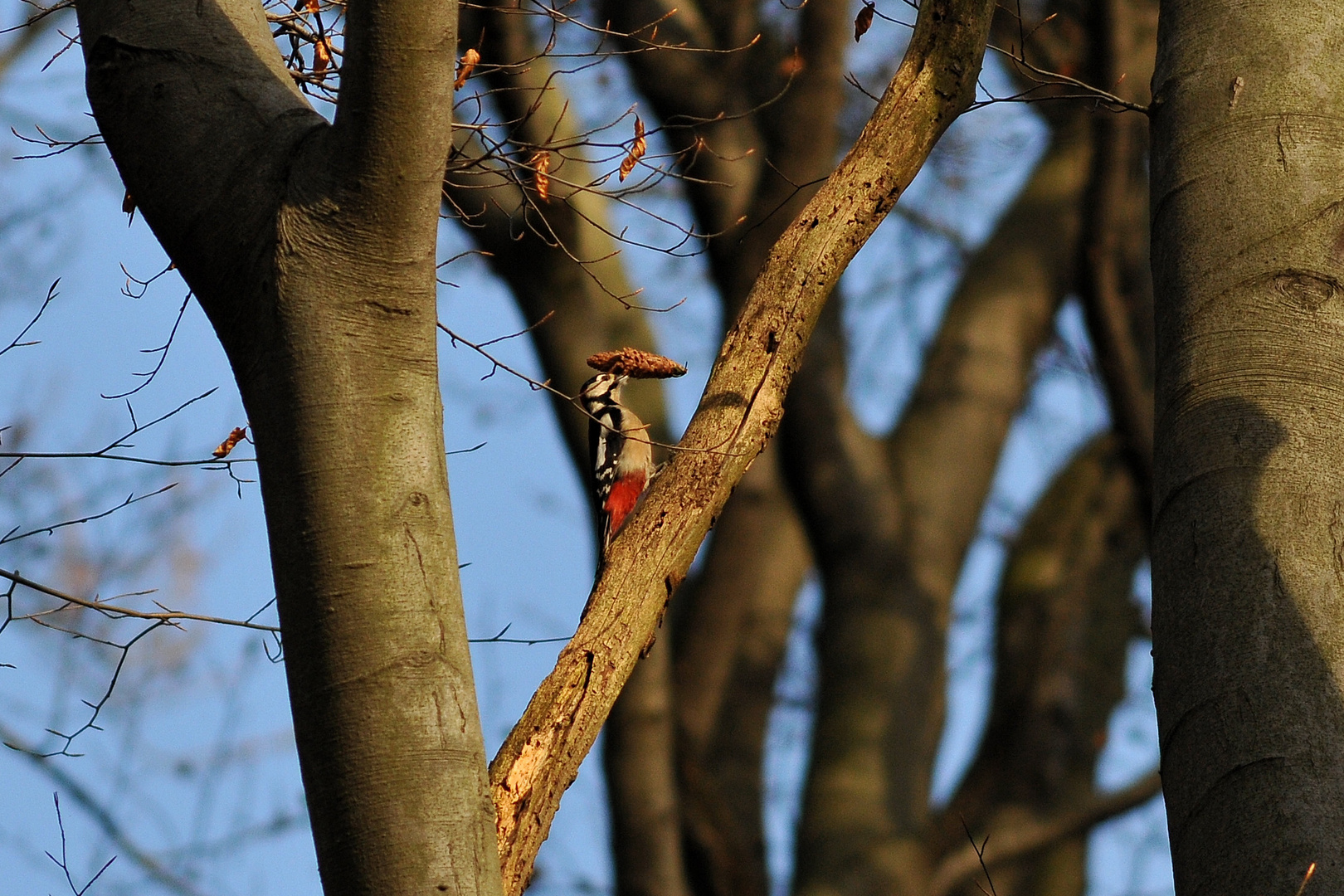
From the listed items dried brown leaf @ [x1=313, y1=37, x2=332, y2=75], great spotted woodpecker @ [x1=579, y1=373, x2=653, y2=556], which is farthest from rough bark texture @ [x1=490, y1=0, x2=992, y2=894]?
great spotted woodpecker @ [x1=579, y1=373, x2=653, y2=556]

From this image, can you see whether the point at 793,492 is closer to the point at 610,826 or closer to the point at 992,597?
the point at 610,826

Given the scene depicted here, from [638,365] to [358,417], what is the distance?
6.03 ft

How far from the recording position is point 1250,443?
2295 millimetres

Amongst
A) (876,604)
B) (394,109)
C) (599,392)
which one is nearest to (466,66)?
(394,109)

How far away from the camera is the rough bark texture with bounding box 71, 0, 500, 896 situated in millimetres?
1940

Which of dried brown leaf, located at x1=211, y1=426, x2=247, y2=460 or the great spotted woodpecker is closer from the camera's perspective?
dried brown leaf, located at x1=211, y1=426, x2=247, y2=460

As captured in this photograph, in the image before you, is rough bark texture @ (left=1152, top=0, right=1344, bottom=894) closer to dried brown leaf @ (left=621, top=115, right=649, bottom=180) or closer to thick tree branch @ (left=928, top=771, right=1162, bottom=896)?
dried brown leaf @ (left=621, top=115, right=649, bottom=180)

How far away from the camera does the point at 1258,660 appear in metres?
2.13

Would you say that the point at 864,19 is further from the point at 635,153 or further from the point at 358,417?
the point at 358,417

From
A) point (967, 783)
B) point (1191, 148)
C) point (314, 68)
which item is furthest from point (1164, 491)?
point (967, 783)

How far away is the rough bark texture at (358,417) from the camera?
194 centimetres

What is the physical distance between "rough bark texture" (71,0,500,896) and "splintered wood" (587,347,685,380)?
65.5 inches

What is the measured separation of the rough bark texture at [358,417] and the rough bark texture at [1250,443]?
1.19 meters

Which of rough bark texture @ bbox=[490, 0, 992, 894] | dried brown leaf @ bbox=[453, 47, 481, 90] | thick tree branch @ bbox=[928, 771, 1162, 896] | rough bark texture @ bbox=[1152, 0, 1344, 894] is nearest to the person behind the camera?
rough bark texture @ bbox=[1152, 0, 1344, 894]
